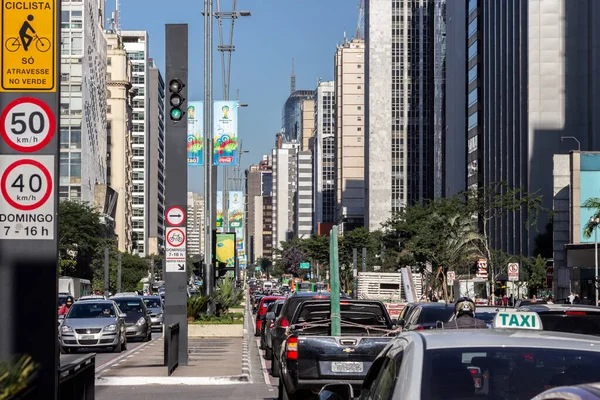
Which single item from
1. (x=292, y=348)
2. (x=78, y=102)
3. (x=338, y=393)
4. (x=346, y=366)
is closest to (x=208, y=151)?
(x=292, y=348)

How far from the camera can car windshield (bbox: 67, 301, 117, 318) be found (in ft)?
114

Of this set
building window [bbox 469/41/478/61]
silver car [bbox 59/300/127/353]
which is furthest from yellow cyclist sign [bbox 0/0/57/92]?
building window [bbox 469/41/478/61]

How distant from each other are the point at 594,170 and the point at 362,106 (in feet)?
383

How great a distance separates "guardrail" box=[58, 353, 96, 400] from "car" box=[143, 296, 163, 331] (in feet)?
130

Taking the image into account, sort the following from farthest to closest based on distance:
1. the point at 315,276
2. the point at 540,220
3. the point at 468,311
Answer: the point at 315,276 → the point at 540,220 → the point at 468,311

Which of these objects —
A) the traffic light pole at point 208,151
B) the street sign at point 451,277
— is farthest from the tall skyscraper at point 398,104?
the traffic light pole at point 208,151

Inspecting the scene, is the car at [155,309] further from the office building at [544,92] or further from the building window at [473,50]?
the building window at [473,50]

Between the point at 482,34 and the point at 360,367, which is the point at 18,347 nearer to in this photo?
the point at 360,367

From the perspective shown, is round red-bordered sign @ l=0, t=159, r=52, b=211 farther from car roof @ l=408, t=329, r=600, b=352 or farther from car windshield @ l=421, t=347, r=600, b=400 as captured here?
car windshield @ l=421, t=347, r=600, b=400

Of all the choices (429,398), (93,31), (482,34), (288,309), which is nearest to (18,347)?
(429,398)

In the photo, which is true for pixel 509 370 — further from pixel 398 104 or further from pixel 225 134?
pixel 398 104

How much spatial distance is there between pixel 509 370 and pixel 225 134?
3777 centimetres

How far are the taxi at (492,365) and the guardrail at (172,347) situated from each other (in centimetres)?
1555

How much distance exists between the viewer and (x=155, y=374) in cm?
2198
